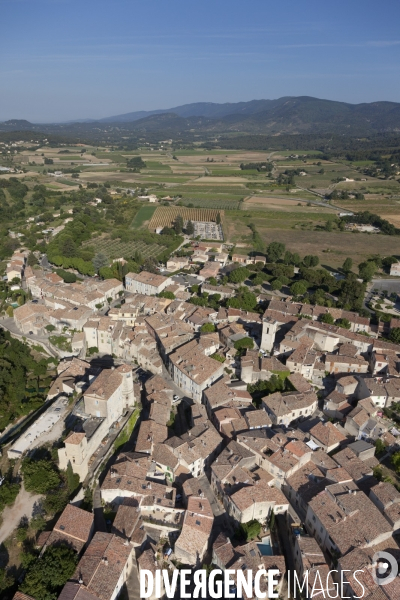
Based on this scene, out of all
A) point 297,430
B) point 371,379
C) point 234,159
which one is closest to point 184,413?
point 297,430

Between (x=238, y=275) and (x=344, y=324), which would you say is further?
(x=238, y=275)

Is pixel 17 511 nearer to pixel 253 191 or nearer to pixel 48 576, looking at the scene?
pixel 48 576

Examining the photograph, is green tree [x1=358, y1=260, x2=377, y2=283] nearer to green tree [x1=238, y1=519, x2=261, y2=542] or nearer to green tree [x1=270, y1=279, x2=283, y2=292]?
green tree [x1=270, y1=279, x2=283, y2=292]

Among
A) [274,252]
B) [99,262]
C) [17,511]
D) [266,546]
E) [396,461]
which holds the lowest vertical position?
[266,546]

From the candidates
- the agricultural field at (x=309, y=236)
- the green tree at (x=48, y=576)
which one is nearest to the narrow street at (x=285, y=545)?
the green tree at (x=48, y=576)

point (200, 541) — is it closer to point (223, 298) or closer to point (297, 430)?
point (297, 430)

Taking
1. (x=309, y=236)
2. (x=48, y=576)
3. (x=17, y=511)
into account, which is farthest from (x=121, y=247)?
(x=48, y=576)
